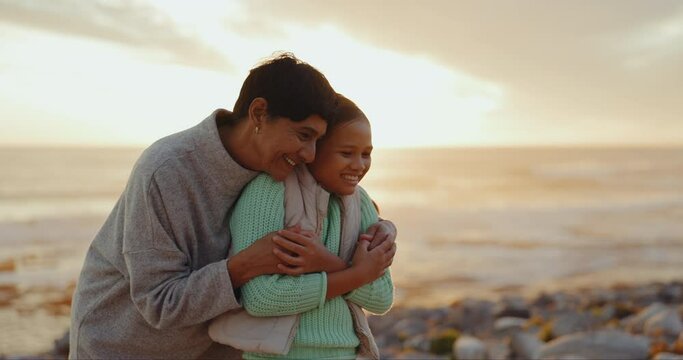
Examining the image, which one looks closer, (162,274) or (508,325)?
(162,274)

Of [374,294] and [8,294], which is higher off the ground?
[374,294]

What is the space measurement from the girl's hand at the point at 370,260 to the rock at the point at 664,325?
19.2 ft

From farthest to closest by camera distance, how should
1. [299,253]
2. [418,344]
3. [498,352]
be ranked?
[418,344] → [498,352] → [299,253]

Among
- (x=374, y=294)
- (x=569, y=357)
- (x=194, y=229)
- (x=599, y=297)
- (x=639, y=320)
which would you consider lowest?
(x=599, y=297)

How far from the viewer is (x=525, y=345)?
7387mm

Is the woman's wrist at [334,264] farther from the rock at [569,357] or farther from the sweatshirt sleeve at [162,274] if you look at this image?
the rock at [569,357]

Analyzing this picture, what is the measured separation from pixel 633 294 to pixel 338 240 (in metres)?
10.5

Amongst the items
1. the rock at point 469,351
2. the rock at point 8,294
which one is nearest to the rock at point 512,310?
Result: the rock at point 469,351

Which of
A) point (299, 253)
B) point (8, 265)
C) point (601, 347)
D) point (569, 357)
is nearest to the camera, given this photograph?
point (299, 253)

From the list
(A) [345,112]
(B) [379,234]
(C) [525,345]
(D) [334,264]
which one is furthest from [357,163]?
(C) [525,345]

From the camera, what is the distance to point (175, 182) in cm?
308

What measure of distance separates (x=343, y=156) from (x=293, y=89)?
38 centimetres

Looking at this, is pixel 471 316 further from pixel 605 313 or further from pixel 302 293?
pixel 302 293

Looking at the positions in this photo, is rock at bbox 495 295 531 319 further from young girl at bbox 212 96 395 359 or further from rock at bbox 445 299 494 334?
young girl at bbox 212 96 395 359
